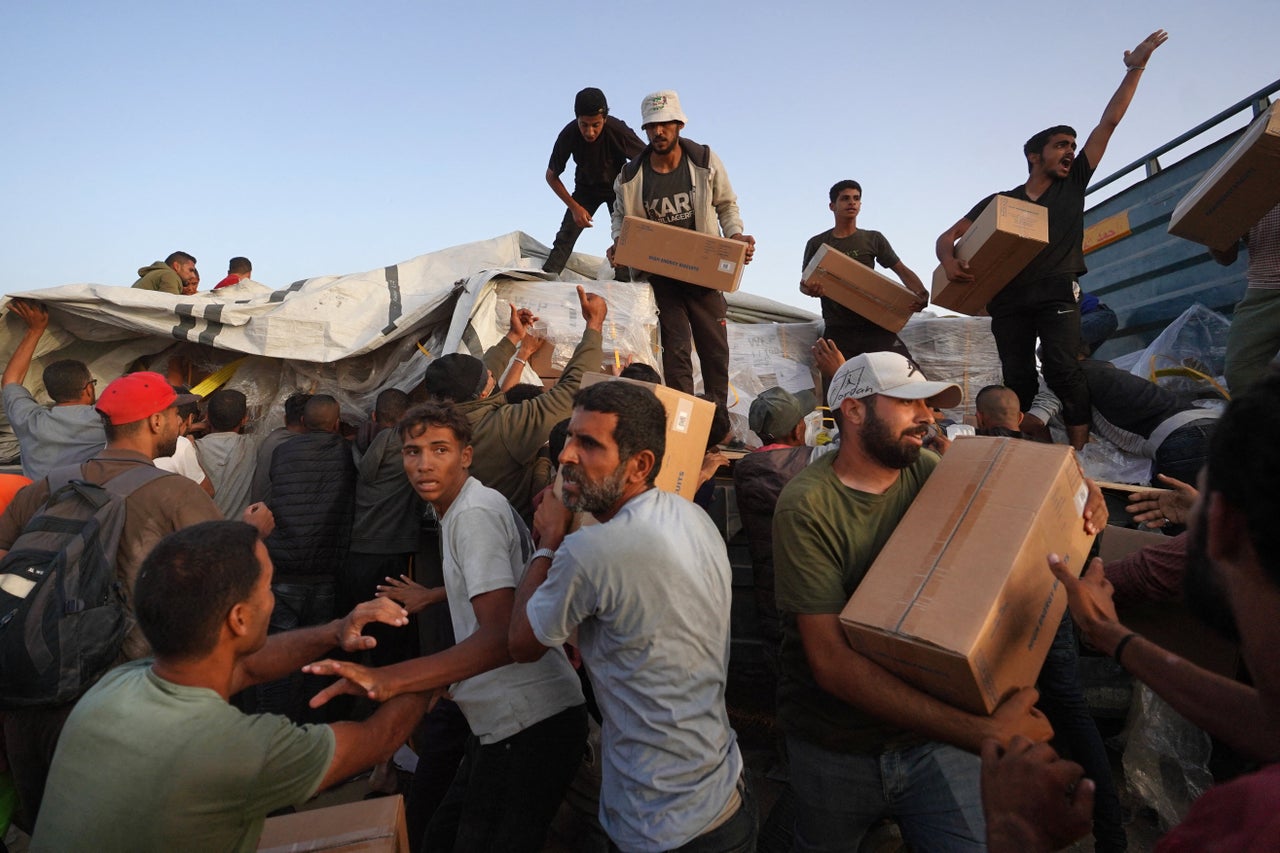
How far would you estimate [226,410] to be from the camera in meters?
4.78

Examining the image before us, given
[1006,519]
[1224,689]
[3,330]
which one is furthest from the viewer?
[3,330]

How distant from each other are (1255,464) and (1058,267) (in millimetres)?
3730

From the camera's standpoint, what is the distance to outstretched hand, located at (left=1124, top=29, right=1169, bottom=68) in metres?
3.82

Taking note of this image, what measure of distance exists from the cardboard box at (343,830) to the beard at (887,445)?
5.40 ft

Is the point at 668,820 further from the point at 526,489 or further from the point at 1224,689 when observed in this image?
the point at 526,489

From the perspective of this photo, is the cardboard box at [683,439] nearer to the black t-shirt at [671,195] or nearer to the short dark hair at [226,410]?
the black t-shirt at [671,195]

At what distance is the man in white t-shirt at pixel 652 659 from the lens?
174cm

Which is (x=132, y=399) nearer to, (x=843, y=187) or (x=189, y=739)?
(x=189, y=739)

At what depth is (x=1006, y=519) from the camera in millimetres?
1877

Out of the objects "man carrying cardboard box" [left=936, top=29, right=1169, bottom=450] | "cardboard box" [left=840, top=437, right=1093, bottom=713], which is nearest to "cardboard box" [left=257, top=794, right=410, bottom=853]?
"cardboard box" [left=840, top=437, right=1093, bottom=713]

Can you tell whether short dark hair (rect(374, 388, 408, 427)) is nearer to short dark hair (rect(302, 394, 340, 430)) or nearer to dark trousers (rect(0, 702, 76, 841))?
short dark hair (rect(302, 394, 340, 430))

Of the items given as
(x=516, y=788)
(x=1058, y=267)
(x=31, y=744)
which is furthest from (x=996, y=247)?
(x=31, y=744)

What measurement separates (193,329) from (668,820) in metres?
5.15

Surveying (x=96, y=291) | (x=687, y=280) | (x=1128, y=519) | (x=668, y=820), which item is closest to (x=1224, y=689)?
(x=668, y=820)
